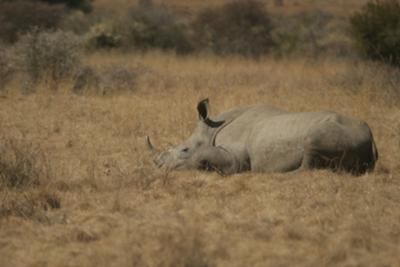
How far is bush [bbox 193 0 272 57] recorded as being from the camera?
85.7 ft

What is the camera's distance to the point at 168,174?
8.26 metres

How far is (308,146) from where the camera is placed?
26.1 ft

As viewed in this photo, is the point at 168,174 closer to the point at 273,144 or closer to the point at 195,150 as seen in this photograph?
the point at 195,150

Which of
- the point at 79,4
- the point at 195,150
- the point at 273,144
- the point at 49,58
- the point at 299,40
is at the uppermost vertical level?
the point at 79,4

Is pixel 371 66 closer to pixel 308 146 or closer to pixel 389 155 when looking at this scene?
pixel 389 155

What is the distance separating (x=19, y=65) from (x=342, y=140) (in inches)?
387

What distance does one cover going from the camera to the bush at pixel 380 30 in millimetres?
16047

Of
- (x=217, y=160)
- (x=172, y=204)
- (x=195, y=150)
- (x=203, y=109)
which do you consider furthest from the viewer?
(x=203, y=109)

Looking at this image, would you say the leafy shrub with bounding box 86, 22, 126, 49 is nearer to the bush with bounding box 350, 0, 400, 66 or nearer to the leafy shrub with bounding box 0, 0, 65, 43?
the leafy shrub with bounding box 0, 0, 65, 43

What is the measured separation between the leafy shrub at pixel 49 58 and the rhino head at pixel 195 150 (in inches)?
267

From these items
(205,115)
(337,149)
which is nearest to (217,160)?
(205,115)

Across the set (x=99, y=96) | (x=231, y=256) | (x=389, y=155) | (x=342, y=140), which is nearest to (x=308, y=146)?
(x=342, y=140)

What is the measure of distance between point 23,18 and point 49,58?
9443mm

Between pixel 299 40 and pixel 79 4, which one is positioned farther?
pixel 79 4
